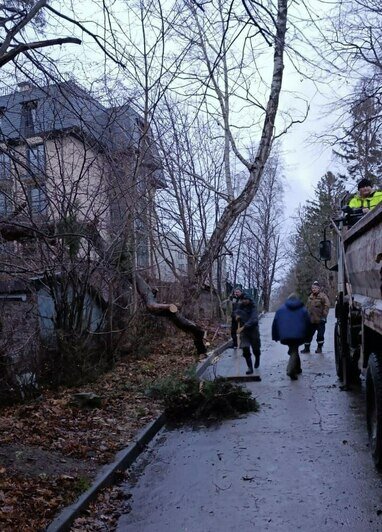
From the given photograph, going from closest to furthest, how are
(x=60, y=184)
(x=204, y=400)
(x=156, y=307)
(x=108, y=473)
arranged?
(x=108, y=473) < (x=204, y=400) < (x=60, y=184) < (x=156, y=307)

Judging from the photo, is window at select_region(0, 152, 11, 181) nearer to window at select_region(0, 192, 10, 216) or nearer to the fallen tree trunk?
window at select_region(0, 192, 10, 216)

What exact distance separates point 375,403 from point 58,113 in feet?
19.4

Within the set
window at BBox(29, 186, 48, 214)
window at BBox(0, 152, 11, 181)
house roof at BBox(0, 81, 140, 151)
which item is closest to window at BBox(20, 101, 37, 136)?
house roof at BBox(0, 81, 140, 151)

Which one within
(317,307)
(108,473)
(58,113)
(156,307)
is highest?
(58,113)

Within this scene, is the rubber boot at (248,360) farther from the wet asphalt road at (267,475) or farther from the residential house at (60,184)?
the residential house at (60,184)

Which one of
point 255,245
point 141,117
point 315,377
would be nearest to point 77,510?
point 315,377

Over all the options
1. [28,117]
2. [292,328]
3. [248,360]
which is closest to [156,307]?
[248,360]

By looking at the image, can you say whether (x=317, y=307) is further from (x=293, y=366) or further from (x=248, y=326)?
(x=293, y=366)

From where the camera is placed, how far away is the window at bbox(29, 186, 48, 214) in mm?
8484

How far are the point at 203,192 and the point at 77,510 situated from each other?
1804 cm

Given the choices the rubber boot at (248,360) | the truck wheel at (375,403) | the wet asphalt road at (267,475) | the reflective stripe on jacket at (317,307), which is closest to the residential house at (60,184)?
the wet asphalt road at (267,475)

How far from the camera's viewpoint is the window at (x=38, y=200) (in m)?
8.48

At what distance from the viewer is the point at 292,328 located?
1130cm

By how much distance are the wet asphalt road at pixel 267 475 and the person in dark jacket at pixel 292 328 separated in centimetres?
196
